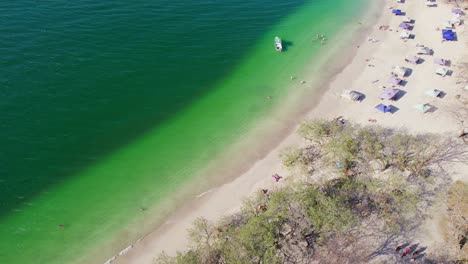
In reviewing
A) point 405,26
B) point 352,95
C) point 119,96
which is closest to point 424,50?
point 405,26

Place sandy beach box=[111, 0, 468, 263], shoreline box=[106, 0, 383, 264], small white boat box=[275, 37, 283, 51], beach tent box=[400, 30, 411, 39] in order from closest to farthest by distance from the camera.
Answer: shoreline box=[106, 0, 383, 264]
sandy beach box=[111, 0, 468, 263]
small white boat box=[275, 37, 283, 51]
beach tent box=[400, 30, 411, 39]

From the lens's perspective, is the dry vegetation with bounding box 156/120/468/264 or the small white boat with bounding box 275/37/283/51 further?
the small white boat with bounding box 275/37/283/51

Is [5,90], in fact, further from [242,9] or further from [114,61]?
[242,9]

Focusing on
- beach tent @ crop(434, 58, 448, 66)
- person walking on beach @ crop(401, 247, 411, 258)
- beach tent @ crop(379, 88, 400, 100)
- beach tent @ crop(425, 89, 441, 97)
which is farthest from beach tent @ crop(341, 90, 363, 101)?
person walking on beach @ crop(401, 247, 411, 258)

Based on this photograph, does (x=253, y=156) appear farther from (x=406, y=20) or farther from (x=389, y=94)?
(x=406, y=20)

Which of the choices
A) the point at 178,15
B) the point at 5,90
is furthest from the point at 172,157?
the point at 178,15

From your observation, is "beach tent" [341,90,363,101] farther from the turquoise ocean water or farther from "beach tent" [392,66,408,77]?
the turquoise ocean water
